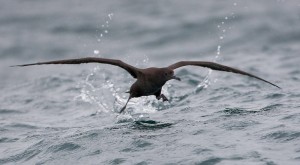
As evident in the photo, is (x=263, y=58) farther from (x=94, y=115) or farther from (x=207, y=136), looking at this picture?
(x=207, y=136)

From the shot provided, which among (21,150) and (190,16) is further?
(190,16)

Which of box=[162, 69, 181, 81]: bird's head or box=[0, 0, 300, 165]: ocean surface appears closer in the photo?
box=[0, 0, 300, 165]: ocean surface

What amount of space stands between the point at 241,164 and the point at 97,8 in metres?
13.9

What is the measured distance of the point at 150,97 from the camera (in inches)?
524

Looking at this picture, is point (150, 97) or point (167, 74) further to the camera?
point (150, 97)

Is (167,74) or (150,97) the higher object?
(167,74)

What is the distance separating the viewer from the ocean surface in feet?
31.9

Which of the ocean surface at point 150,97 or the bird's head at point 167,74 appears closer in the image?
the ocean surface at point 150,97

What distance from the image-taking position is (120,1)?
22.4 meters

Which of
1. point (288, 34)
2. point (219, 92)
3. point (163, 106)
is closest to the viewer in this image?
point (163, 106)

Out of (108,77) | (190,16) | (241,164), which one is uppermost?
(190,16)

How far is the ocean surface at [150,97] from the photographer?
9.73m

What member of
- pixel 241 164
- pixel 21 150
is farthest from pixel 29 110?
pixel 241 164

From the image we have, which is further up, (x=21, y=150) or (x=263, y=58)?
(x=263, y=58)
